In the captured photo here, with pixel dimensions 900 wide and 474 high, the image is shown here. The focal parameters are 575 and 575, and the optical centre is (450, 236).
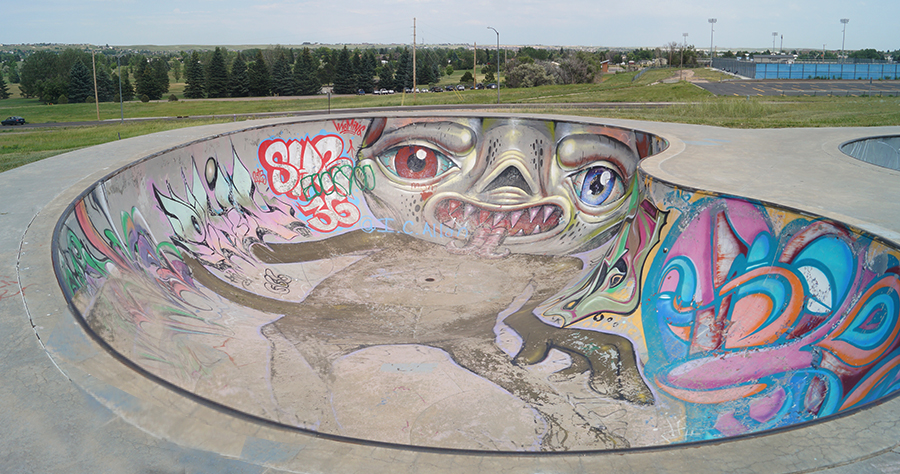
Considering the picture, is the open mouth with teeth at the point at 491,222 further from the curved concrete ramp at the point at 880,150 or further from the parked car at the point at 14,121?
the parked car at the point at 14,121

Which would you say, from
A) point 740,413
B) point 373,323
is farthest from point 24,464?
point 373,323

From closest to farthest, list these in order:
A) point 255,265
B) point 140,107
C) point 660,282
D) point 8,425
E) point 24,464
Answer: point 24,464
point 8,425
point 660,282
point 255,265
point 140,107

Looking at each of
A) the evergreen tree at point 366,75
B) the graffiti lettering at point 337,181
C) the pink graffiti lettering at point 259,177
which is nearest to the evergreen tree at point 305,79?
the evergreen tree at point 366,75

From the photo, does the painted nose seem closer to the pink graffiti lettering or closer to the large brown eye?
the large brown eye

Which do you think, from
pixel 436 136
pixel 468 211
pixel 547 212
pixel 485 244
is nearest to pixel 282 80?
pixel 436 136

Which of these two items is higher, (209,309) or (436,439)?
(209,309)

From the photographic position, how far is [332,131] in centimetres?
1792

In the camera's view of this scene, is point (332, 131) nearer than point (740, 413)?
No

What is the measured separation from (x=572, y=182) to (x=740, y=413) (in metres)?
10.2

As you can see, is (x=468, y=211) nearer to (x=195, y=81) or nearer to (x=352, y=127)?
(x=352, y=127)

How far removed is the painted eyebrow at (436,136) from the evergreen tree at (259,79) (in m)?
64.9

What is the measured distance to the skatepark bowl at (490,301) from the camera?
21.8 feet

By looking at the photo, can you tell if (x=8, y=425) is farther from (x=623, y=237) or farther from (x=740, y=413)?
(x=623, y=237)

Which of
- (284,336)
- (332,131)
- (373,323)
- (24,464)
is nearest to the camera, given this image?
(24,464)
